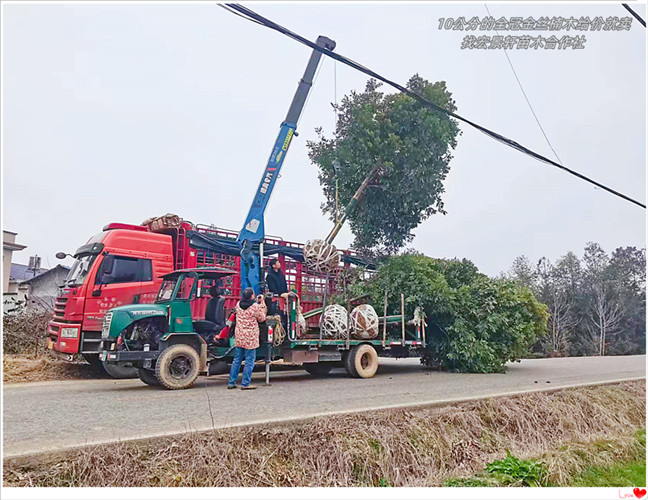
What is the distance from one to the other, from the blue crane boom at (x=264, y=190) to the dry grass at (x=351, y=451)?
220 inches

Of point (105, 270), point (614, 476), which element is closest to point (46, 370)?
point (105, 270)

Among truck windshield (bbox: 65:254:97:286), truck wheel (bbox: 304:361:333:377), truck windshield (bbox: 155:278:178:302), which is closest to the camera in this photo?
truck windshield (bbox: 155:278:178:302)

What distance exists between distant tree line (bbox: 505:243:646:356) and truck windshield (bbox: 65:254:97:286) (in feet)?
78.4

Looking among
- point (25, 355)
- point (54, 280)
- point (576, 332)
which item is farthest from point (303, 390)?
point (576, 332)

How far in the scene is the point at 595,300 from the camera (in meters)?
32.2

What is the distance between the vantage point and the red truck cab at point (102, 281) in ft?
35.6

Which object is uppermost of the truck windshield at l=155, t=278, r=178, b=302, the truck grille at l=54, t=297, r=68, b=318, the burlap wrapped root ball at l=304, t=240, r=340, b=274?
the burlap wrapped root ball at l=304, t=240, r=340, b=274

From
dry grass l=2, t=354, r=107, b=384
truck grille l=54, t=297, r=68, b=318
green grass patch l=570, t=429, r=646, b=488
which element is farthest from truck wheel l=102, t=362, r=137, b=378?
green grass patch l=570, t=429, r=646, b=488

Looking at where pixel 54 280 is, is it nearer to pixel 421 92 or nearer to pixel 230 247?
pixel 230 247

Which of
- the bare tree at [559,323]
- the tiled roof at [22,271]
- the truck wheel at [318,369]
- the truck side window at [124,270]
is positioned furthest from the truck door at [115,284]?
the bare tree at [559,323]

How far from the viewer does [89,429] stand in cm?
574

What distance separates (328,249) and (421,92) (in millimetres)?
7300

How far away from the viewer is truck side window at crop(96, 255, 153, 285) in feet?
37.0

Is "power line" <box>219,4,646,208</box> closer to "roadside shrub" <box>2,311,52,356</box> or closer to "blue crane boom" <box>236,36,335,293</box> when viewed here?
"blue crane boom" <box>236,36,335,293</box>
